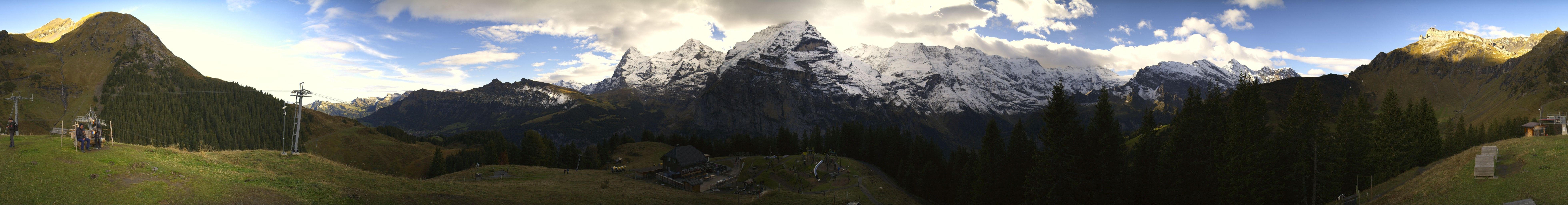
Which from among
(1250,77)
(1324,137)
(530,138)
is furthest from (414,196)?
(530,138)

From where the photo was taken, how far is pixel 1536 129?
6769 cm

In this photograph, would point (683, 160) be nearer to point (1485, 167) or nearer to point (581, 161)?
point (581, 161)

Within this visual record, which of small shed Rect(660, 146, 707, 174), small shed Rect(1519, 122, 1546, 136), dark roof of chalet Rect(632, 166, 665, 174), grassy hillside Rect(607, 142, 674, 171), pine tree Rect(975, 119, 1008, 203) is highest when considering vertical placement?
small shed Rect(1519, 122, 1546, 136)

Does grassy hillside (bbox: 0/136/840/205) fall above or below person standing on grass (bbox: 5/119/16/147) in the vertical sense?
below

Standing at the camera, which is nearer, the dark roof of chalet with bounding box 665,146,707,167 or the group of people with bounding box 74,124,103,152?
the group of people with bounding box 74,124,103,152

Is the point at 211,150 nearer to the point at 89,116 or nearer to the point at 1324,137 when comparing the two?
the point at 89,116

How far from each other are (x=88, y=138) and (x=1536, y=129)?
428 feet

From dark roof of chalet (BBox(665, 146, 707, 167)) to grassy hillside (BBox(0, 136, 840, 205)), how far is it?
33448 mm

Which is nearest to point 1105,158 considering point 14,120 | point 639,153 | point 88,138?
point 88,138

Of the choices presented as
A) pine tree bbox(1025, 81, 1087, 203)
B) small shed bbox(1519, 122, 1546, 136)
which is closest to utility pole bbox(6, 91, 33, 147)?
pine tree bbox(1025, 81, 1087, 203)

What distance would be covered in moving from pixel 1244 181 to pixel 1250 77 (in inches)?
522

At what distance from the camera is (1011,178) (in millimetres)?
50688

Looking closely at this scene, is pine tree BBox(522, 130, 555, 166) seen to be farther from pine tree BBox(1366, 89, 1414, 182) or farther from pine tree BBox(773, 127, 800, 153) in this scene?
pine tree BBox(1366, 89, 1414, 182)

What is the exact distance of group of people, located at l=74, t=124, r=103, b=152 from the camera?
3105 centimetres
